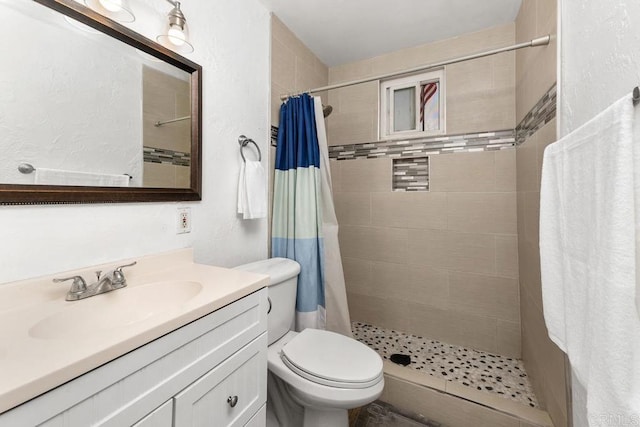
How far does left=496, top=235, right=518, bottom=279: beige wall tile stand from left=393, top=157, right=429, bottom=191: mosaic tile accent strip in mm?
629

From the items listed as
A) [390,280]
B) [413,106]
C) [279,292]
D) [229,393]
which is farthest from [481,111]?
[229,393]

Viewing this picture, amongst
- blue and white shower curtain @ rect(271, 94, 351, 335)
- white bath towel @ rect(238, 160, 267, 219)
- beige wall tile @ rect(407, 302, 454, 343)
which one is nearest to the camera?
white bath towel @ rect(238, 160, 267, 219)

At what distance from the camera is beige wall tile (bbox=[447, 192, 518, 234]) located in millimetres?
1854

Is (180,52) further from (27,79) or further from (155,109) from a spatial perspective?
(27,79)

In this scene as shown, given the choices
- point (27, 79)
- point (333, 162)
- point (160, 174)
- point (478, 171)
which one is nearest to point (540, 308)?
point (478, 171)

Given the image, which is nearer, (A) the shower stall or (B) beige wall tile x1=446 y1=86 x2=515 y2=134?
(A) the shower stall

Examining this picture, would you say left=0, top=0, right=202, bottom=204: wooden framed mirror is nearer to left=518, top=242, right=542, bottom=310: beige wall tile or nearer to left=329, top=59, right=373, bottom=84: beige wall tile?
left=329, top=59, right=373, bottom=84: beige wall tile

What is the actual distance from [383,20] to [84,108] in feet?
5.86

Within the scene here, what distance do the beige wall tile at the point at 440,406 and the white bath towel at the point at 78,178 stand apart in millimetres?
1692

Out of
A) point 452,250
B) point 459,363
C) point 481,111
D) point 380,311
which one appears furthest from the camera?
point 380,311

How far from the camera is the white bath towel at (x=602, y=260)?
1.71 ft

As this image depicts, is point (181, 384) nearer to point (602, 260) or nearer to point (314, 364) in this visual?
point (314, 364)

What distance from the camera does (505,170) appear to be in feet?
6.09

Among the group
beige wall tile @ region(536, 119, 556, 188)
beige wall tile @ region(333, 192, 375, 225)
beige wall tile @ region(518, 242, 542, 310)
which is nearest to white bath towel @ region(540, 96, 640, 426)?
beige wall tile @ region(536, 119, 556, 188)
